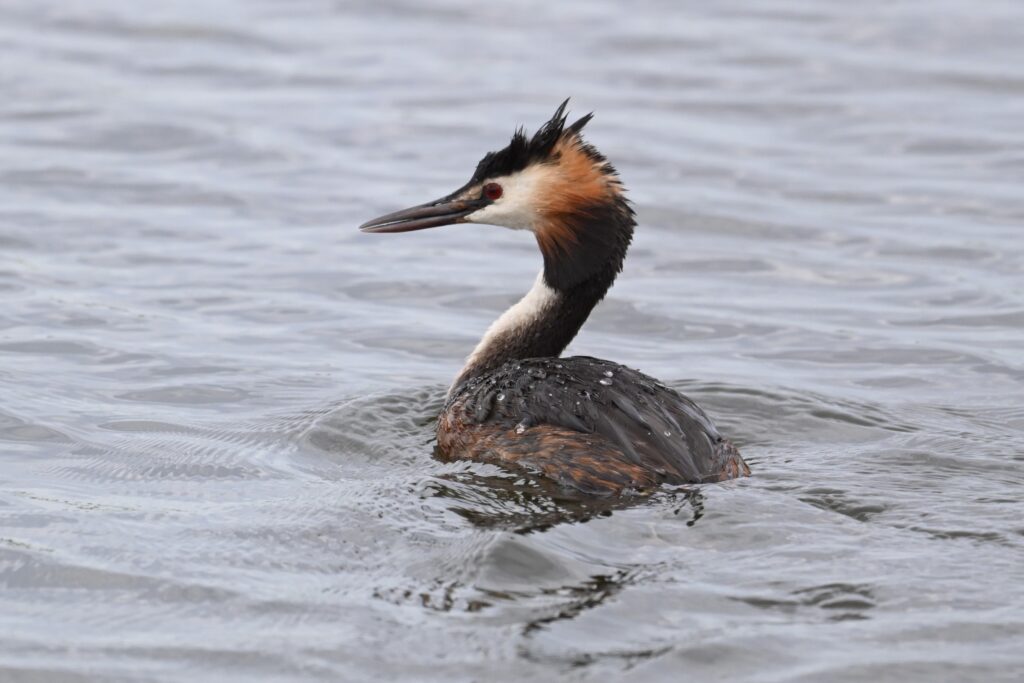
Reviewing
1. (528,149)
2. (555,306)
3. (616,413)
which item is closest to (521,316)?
(555,306)

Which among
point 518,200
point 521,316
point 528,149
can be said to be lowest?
point 521,316

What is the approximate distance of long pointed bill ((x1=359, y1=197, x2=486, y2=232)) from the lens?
26.0ft

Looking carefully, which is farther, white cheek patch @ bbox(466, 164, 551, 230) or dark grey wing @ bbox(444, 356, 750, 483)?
white cheek patch @ bbox(466, 164, 551, 230)

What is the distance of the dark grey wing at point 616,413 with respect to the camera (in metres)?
6.63

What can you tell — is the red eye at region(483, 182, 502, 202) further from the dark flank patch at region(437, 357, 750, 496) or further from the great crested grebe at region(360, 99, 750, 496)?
the dark flank patch at region(437, 357, 750, 496)

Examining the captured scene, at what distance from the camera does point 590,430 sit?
22.1ft

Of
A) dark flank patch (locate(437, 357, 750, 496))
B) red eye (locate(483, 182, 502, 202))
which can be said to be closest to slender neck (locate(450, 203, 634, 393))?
red eye (locate(483, 182, 502, 202))

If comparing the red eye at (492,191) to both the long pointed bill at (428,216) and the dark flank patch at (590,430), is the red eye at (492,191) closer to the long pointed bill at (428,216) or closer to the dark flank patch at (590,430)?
the long pointed bill at (428,216)

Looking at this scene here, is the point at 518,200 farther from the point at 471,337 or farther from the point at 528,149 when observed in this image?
the point at 471,337

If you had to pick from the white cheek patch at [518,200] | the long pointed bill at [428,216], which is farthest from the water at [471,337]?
the white cheek patch at [518,200]

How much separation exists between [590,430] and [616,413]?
0.43 feet

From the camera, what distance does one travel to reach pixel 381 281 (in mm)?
10719

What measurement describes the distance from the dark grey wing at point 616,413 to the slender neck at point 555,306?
483 millimetres

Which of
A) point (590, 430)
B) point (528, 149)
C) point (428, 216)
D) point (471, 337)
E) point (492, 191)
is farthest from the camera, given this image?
point (471, 337)
